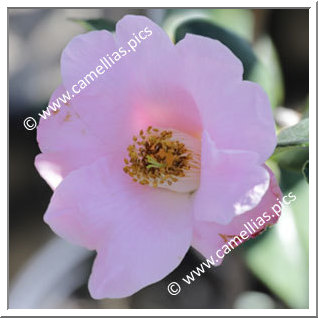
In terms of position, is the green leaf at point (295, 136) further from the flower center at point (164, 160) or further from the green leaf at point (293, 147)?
the flower center at point (164, 160)

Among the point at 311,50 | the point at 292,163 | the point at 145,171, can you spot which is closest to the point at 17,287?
the point at 145,171

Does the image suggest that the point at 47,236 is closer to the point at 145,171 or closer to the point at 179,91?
the point at 145,171

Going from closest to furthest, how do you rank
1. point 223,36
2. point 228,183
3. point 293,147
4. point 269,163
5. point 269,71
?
point 228,183 → point 293,147 → point 269,163 → point 223,36 → point 269,71

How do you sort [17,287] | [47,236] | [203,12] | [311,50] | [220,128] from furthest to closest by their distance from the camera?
[47,236] < [17,287] < [203,12] < [311,50] < [220,128]

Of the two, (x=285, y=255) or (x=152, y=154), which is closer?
(x=152, y=154)

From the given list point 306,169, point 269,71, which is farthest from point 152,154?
point 269,71

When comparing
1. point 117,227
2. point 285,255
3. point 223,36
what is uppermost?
point 223,36

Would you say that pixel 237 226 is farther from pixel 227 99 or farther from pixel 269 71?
pixel 269 71

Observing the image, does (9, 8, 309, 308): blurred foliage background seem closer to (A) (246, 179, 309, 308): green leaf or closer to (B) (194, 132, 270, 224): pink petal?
(A) (246, 179, 309, 308): green leaf
